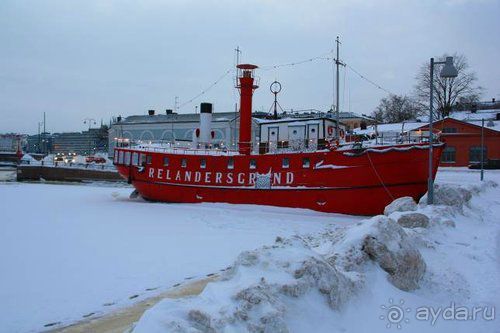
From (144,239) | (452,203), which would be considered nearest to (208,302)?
(144,239)

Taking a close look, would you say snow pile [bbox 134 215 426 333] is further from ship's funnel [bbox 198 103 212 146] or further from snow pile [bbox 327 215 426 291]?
ship's funnel [bbox 198 103 212 146]

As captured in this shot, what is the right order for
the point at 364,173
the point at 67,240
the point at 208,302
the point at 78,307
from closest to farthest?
the point at 208,302 < the point at 78,307 < the point at 67,240 < the point at 364,173

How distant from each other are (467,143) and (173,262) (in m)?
45.3

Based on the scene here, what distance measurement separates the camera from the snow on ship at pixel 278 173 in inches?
745

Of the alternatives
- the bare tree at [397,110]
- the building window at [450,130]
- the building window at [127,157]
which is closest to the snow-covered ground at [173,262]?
the building window at [127,157]

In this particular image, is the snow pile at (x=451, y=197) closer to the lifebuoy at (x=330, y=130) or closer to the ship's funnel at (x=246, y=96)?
the lifebuoy at (x=330, y=130)

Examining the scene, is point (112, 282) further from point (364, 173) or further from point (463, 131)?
point (463, 131)

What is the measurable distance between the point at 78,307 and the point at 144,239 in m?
6.08

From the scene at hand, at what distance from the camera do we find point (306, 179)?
2092 cm

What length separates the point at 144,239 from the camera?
13.5m

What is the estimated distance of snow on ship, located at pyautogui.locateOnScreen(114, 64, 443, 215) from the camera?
18922 millimetres

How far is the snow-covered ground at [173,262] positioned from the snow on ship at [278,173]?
1510 mm

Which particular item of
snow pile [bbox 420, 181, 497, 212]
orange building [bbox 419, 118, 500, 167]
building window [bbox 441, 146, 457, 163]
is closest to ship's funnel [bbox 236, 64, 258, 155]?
snow pile [bbox 420, 181, 497, 212]

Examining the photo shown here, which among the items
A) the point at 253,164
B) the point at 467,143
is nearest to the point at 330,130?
the point at 253,164
